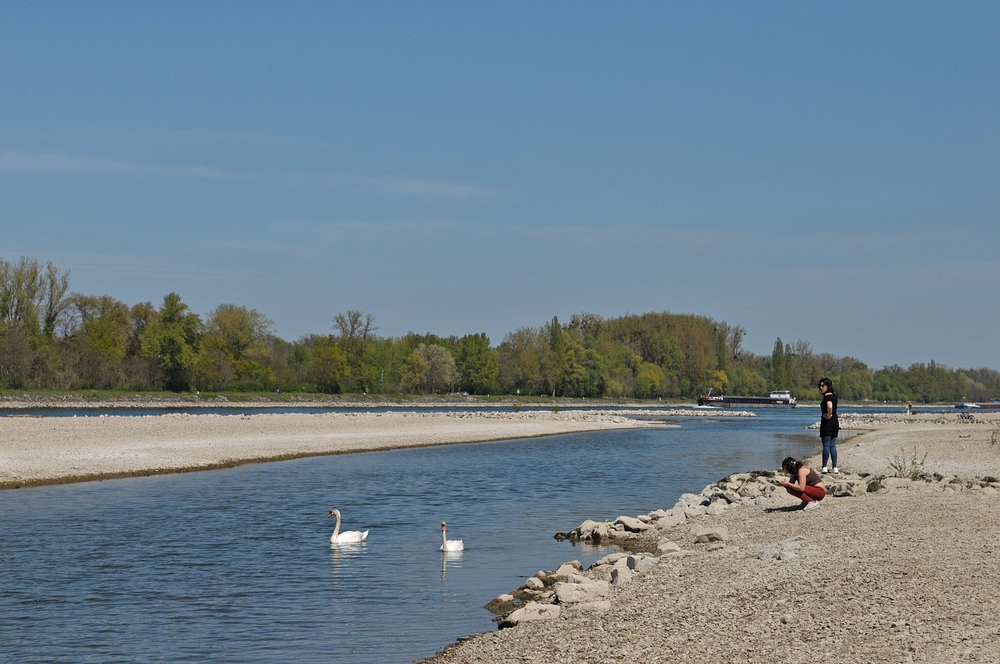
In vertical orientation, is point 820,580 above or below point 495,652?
above

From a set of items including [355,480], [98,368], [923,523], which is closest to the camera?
[923,523]

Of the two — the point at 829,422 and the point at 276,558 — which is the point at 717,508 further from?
the point at 276,558

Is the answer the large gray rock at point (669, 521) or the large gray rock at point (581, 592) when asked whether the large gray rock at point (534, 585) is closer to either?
the large gray rock at point (581, 592)

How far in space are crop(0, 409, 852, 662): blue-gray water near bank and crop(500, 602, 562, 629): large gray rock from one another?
23.2 inches

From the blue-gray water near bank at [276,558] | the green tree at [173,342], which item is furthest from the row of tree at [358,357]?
the blue-gray water near bank at [276,558]

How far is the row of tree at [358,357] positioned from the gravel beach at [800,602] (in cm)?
9447

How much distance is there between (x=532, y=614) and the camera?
9.94 meters

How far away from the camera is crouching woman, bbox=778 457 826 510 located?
16.2 metres

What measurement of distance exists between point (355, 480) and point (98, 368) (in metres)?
83.2

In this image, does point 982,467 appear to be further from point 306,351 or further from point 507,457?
point 306,351

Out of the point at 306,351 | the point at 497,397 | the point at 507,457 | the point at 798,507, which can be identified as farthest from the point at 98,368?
the point at 798,507

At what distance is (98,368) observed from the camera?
100875mm

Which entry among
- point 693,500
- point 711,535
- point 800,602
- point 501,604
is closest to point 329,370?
point 693,500

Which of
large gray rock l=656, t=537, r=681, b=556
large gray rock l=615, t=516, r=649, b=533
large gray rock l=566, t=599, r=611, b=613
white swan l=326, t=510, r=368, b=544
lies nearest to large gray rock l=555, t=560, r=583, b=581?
large gray rock l=656, t=537, r=681, b=556
